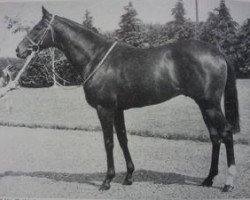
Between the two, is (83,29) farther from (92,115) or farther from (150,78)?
(92,115)

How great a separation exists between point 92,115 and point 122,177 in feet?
9.49

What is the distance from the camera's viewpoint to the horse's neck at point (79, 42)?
4.21 metres

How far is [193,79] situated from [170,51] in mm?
400

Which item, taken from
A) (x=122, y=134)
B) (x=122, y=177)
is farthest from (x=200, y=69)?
(x=122, y=177)

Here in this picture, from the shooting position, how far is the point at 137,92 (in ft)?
13.1

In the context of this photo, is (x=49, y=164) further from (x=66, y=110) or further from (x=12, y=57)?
(x=66, y=110)

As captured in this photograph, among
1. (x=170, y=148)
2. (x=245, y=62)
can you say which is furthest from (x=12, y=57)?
(x=245, y=62)

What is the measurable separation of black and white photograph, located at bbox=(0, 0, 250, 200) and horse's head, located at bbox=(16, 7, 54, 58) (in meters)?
0.01

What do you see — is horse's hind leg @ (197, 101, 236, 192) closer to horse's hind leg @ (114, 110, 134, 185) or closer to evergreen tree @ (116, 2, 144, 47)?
horse's hind leg @ (114, 110, 134, 185)

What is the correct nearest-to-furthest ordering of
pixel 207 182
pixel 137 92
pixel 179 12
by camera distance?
1. pixel 137 92
2. pixel 207 182
3. pixel 179 12

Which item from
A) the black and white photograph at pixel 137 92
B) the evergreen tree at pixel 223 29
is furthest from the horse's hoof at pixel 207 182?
the evergreen tree at pixel 223 29

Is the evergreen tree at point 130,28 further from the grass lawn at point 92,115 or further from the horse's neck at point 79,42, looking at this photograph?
the grass lawn at point 92,115

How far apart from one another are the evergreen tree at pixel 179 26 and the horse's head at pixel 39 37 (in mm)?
1557

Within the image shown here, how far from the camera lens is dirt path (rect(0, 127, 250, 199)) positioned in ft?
13.2
